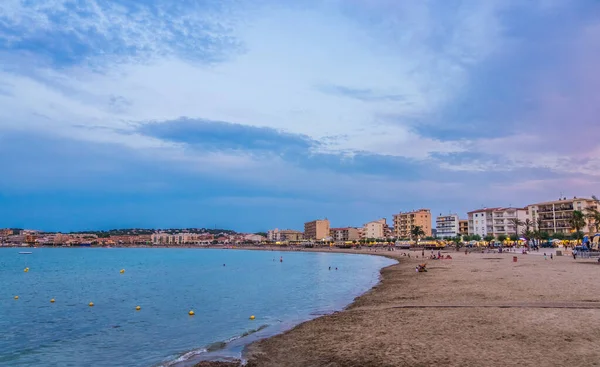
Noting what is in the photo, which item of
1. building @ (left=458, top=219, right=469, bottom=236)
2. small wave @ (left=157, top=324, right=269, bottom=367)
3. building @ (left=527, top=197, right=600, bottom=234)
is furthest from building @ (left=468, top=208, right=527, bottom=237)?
small wave @ (left=157, top=324, right=269, bottom=367)

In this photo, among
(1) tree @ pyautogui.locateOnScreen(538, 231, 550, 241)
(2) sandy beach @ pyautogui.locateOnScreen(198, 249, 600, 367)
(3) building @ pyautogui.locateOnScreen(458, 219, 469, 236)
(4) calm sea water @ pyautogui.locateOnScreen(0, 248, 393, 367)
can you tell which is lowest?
(4) calm sea water @ pyautogui.locateOnScreen(0, 248, 393, 367)

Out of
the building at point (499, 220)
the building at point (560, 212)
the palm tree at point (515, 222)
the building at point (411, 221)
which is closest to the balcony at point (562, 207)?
the building at point (560, 212)

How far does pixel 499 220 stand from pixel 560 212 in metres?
17.5

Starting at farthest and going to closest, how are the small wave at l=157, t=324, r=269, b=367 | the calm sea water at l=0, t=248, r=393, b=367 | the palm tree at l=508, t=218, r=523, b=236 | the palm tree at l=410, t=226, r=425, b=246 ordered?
the palm tree at l=410, t=226, r=425, b=246 → the palm tree at l=508, t=218, r=523, b=236 → the calm sea water at l=0, t=248, r=393, b=367 → the small wave at l=157, t=324, r=269, b=367

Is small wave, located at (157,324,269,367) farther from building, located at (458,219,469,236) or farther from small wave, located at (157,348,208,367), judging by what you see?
building, located at (458,219,469,236)

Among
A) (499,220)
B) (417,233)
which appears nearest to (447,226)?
(417,233)

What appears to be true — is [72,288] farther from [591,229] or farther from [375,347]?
[591,229]

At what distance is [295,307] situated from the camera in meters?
25.7

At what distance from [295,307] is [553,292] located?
13273mm

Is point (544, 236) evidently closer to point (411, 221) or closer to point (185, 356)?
point (411, 221)

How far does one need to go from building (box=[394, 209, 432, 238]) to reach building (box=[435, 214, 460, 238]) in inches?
404

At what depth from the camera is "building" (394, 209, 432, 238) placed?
17262 centimetres

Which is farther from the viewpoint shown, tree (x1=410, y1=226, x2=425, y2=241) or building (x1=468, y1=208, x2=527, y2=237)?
tree (x1=410, y1=226, x2=425, y2=241)

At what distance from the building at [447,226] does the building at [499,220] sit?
670 inches
